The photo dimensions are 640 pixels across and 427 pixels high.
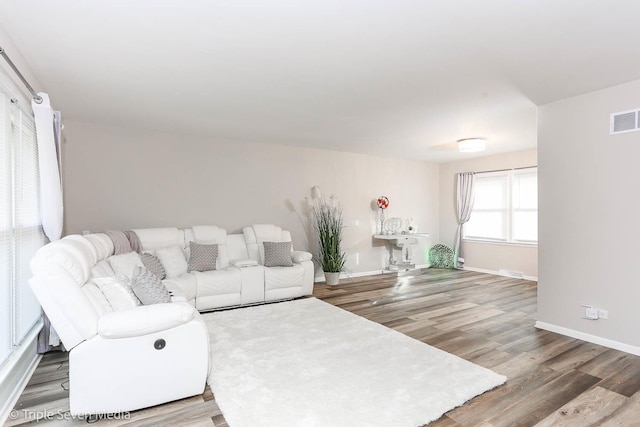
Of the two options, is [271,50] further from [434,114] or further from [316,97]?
[434,114]

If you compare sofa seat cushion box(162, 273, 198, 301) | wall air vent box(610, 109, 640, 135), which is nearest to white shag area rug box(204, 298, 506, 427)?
sofa seat cushion box(162, 273, 198, 301)

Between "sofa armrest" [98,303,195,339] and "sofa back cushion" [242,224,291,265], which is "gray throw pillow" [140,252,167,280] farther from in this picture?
"sofa armrest" [98,303,195,339]

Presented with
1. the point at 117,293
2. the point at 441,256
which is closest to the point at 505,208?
the point at 441,256

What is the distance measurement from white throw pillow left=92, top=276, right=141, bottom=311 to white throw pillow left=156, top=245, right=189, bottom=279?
1704mm

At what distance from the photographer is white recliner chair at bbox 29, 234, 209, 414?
Answer: 2.00 metres

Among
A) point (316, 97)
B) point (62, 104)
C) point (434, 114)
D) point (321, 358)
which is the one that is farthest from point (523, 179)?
point (62, 104)

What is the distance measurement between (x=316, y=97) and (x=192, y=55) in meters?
1.33

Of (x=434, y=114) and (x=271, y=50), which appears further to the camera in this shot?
(x=434, y=114)

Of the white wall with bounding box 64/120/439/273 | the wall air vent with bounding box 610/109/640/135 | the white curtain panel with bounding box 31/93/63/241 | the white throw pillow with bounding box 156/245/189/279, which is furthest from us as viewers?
the white wall with bounding box 64/120/439/273

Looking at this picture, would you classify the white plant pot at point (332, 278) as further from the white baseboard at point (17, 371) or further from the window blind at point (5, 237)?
the window blind at point (5, 237)

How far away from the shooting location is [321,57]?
A: 261 centimetres

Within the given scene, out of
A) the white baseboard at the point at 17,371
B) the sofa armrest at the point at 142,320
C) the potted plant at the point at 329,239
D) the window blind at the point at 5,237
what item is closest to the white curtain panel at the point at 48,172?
the window blind at the point at 5,237

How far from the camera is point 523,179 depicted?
6535 millimetres

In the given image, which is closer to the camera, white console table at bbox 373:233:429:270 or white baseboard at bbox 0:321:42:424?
white baseboard at bbox 0:321:42:424
